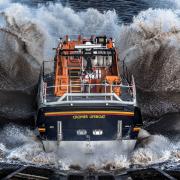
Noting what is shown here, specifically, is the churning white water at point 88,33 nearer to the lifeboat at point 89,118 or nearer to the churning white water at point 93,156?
the churning white water at point 93,156

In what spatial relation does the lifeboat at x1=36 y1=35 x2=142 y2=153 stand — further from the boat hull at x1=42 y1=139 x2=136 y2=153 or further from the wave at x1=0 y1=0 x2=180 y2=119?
the wave at x1=0 y1=0 x2=180 y2=119

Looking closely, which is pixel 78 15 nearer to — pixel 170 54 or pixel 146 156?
pixel 170 54

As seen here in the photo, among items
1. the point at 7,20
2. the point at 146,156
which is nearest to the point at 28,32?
the point at 7,20

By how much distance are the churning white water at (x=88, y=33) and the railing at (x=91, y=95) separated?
1.56 meters

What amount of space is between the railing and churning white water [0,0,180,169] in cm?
156

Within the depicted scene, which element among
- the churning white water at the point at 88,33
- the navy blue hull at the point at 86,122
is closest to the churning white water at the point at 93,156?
the churning white water at the point at 88,33

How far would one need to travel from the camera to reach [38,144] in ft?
51.1

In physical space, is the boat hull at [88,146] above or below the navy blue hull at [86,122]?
below

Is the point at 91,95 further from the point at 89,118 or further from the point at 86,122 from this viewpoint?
the point at 86,122

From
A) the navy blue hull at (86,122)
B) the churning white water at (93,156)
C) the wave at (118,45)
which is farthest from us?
the wave at (118,45)

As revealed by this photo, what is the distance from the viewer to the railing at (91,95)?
14211 mm

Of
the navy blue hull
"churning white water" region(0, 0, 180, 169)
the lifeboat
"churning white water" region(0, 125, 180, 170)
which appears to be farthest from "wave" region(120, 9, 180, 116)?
the navy blue hull

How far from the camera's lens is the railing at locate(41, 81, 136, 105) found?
46.6 feet

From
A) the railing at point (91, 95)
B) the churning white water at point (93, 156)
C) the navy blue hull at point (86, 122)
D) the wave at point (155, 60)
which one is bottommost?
the churning white water at point (93, 156)
